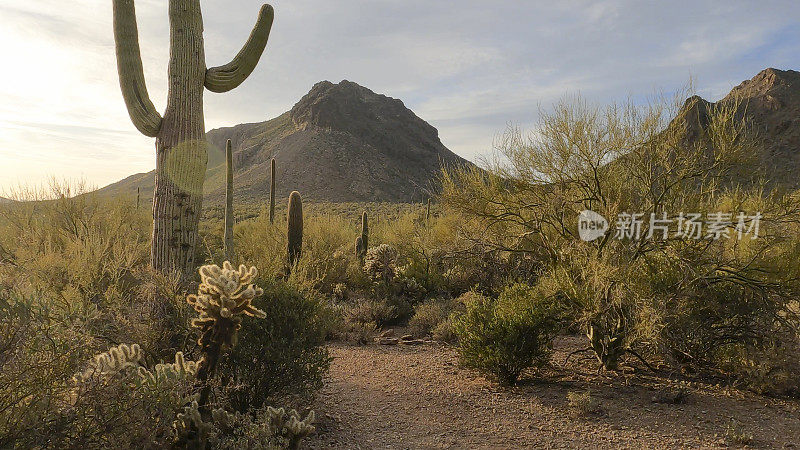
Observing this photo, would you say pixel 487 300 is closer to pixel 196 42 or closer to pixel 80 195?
pixel 196 42

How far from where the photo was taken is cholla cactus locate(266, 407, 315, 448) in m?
4.08

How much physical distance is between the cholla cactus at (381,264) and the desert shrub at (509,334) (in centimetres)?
584

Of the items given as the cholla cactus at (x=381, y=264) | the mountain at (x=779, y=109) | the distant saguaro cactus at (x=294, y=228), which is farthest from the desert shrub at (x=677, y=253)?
the mountain at (x=779, y=109)

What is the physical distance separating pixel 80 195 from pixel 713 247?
16461 mm

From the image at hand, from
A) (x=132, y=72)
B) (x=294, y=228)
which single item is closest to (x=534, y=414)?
(x=132, y=72)

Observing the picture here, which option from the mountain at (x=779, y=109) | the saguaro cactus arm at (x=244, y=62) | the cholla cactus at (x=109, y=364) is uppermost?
the mountain at (x=779, y=109)

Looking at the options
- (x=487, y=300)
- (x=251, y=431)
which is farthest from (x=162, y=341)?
(x=487, y=300)

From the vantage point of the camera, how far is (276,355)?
4777 mm

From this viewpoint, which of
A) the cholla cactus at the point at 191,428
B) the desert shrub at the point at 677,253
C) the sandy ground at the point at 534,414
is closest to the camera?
the cholla cactus at the point at 191,428

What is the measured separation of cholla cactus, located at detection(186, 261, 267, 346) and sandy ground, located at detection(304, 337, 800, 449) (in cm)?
165

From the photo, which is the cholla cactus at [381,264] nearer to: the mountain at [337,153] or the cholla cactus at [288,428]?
the cholla cactus at [288,428]

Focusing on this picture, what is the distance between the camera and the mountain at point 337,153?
189 feet

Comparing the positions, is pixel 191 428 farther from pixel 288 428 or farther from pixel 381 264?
pixel 381 264

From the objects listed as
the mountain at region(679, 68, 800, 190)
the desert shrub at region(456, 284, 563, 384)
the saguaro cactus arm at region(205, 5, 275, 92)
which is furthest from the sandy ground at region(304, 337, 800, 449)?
the mountain at region(679, 68, 800, 190)
